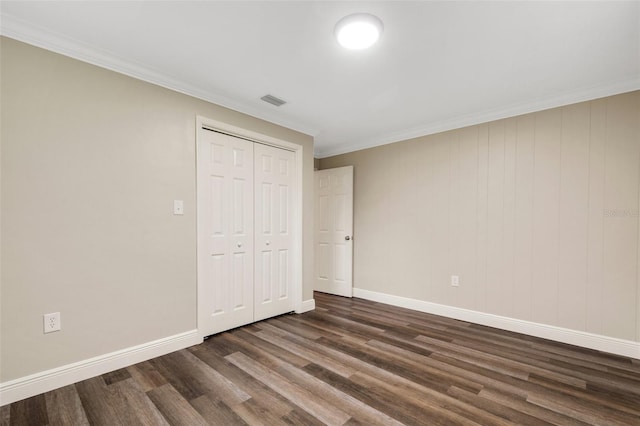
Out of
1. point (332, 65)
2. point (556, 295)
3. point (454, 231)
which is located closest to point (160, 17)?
point (332, 65)

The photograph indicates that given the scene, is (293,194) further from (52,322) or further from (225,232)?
(52,322)

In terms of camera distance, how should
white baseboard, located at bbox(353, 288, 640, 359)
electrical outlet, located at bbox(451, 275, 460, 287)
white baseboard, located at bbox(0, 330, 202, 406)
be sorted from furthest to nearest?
electrical outlet, located at bbox(451, 275, 460, 287) → white baseboard, located at bbox(353, 288, 640, 359) → white baseboard, located at bbox(0, 330, 202, 406)

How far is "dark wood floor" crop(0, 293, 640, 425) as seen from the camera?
1673mm

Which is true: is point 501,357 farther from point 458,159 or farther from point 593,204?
point 458,159

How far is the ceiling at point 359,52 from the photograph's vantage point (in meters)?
1.69

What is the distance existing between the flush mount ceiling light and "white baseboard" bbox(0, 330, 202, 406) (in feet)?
9.06

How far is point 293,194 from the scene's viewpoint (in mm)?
3645

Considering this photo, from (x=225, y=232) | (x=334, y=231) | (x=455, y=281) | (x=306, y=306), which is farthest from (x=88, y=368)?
(x=455, y=281)

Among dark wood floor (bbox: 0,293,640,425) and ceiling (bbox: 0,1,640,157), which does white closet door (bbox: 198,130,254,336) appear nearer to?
dark wood floor (bbox: 0,293,640,425)

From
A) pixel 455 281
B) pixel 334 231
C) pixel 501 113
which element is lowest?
pixel 455 281

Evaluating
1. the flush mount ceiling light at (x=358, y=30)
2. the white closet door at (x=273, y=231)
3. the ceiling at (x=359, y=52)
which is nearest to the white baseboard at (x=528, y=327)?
the white closet door at (x=273, y=231)

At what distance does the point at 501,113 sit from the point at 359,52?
197 centimetres

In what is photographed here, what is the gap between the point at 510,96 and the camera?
9.14 ft

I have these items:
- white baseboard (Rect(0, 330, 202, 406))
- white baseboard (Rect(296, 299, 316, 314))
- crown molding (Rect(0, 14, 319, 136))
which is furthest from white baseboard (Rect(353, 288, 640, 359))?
crown molding (Rect(0, 14, 319, 136))
